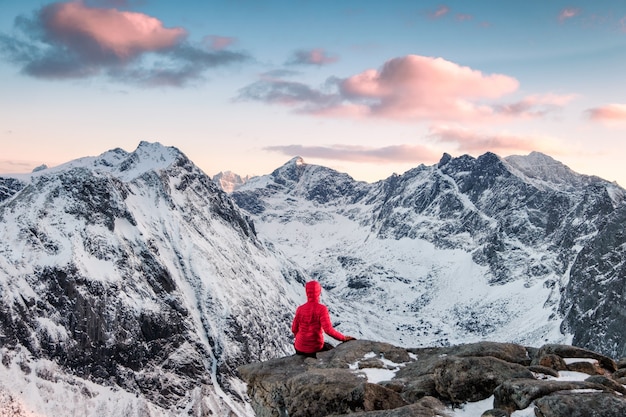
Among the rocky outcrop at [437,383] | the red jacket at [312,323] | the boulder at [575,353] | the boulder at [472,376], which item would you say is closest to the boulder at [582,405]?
the rocky outcrop at [437,383]

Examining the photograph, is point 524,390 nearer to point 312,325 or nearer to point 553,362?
point 553,362

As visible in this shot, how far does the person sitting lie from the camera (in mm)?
22156

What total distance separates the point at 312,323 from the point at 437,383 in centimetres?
610

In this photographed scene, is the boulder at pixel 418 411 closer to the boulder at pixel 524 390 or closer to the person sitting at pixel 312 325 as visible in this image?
the boulder at pixel 524 390

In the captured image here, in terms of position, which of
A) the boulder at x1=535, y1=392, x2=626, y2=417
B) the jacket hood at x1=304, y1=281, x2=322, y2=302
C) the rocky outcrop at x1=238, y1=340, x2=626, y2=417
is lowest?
the rocky outcrop at x1=238, y1=340, x2=626, y2=417

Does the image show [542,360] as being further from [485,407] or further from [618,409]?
[618,409]

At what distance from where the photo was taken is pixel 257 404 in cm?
2214

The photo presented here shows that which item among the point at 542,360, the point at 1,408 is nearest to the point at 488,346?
the point at 542,360

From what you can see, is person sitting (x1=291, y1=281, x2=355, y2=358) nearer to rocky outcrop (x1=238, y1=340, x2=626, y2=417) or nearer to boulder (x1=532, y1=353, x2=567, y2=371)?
rocky outcrop (x1=238, y1=340, x2=626, y2=417)

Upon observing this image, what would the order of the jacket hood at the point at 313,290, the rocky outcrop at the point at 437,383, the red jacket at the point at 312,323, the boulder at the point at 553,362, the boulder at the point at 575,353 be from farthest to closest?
the red jacket at the point at 312,323
the jacket hood at the point at 313,290
the boulder at the point at 575,353
the boulder at the point at 553,362
the rocky outcrop at the point at 437,383

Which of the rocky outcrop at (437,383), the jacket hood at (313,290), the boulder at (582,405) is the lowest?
the rocky outcrop at (437,383)

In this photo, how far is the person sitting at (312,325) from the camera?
22.2 metres

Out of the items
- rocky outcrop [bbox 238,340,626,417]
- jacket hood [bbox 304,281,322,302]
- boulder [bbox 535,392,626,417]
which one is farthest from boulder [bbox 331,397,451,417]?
jacket hood [bbox 304,281,322,302]

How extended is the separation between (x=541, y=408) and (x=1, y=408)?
753 ft
